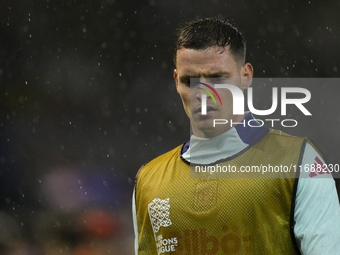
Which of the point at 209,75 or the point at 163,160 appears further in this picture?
the point at 163,160

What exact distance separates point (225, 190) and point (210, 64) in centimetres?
46

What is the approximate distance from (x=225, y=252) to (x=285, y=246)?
20 cm

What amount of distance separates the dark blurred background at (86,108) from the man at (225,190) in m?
3.12

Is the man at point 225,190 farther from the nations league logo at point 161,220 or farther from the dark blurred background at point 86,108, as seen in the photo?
the dark blurred background at point 86,108

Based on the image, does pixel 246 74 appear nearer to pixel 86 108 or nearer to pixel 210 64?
pixel 210 64

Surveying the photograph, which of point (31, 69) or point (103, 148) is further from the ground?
point (31, 69)

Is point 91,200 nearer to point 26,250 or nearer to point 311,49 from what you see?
point 26,250

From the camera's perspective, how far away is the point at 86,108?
215 inches

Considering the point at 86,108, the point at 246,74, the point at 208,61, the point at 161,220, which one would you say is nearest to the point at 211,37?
the point at 208,61

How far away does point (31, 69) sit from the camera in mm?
5633

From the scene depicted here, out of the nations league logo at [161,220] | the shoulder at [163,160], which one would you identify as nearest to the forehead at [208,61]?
the shoulder at [163,160]

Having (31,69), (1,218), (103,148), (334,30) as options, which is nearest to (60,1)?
(31,69)

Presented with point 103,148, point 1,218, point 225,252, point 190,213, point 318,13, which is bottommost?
point 1,218

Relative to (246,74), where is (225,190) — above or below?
below
